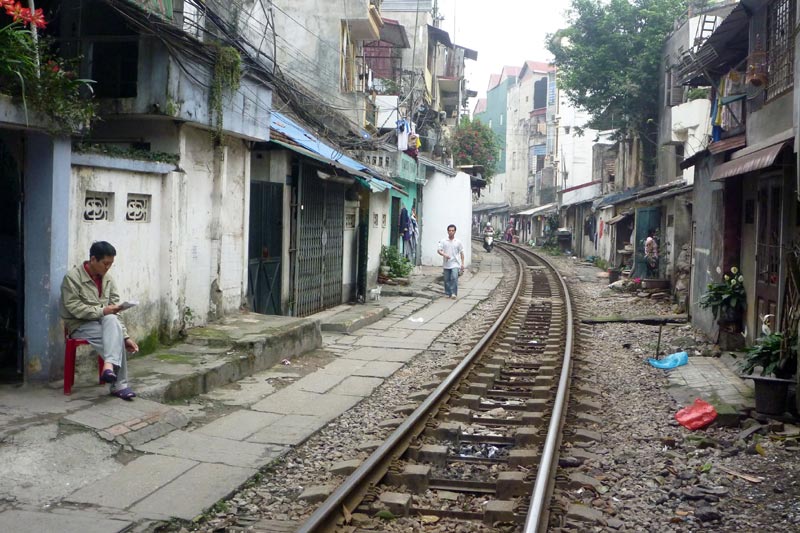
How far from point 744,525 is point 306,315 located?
1041cm

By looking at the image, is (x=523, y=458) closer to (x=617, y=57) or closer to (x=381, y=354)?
(x=381, y=354)

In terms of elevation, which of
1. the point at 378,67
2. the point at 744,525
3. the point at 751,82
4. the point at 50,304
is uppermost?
the point at 378,67

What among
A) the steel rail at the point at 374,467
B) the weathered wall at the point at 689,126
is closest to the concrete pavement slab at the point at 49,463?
the steel rail at the point at 374,467

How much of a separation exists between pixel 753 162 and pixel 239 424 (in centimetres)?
640

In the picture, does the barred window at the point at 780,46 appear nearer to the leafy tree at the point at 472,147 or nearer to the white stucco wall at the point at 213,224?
the white stucco wall at the point at 213,224

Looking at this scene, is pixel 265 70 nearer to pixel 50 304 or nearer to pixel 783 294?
pixel 50 304

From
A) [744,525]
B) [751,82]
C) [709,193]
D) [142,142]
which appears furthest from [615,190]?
[744,525]

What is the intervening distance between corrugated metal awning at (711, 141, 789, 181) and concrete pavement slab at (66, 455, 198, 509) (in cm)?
662

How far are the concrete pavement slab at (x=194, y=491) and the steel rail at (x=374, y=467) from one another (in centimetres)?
84

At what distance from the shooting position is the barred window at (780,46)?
10.3 meters

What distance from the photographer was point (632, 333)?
48.2 feet

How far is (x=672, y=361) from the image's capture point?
1118 cm

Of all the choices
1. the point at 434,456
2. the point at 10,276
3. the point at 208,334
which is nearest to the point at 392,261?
the point at 208,334

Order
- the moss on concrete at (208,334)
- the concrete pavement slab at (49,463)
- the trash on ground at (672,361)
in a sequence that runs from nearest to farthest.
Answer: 1. the concrete pavement slab at (49,463)
2. the moss on concrete at (208,334)
3. the trash on ground at (672,361)
